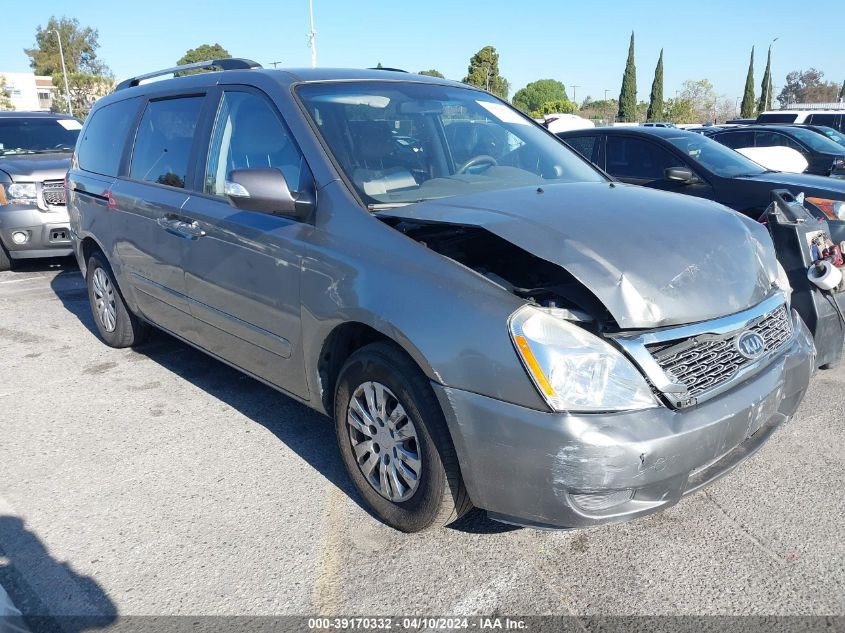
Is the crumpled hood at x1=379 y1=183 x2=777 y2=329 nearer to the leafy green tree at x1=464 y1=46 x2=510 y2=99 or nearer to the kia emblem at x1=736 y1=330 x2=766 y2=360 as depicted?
the kia emblem at x1=736 y1=330 x2=766 y2=360

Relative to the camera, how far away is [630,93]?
5959 centimetres

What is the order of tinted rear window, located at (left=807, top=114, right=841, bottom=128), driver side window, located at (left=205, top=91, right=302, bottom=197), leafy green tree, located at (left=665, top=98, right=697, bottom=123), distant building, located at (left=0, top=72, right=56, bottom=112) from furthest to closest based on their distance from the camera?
distant building, located at (left=0, top=72, right=56, bottom=112)
leafy green tree, located at (left=665, top=98, right=697, bottom=123)
tinted rear window, located at (left=807, top=114, right=841, bottom=128)
driver side window, located at (left=205, top=91, right=302, bottom=197)

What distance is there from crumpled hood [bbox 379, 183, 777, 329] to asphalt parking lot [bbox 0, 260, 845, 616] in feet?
3.15

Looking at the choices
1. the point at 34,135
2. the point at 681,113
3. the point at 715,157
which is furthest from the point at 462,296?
the point at 681,113

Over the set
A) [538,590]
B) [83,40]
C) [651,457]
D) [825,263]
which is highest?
[83,40]

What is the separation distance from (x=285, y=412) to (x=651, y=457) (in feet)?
8.07

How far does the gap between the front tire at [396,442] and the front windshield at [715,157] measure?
4.88m

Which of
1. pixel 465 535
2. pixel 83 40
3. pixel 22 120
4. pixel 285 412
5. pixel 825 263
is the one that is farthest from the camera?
pixel 83 40

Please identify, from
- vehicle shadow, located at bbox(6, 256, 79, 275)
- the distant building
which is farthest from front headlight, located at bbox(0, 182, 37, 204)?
the distant building

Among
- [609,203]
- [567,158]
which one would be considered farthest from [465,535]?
[567,158]

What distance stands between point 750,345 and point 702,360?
0.98ft

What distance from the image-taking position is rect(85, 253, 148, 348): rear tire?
5.09 m

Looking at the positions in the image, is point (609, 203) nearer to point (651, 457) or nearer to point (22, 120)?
point (651, 457)

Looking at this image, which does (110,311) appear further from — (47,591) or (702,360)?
(702,360)
